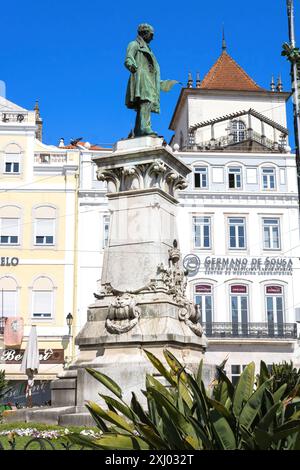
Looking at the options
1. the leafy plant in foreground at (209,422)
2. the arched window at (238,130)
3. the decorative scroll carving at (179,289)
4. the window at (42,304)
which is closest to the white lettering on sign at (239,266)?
the window at (42,304)

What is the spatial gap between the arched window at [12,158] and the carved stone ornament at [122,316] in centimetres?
2567

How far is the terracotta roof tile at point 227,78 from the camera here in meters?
44.4

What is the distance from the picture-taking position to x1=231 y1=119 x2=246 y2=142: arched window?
4106 cm

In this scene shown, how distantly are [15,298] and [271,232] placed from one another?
44.7 ft

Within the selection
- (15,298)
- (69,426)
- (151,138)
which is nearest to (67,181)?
(15,298)

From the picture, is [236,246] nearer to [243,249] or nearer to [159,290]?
[243,249]

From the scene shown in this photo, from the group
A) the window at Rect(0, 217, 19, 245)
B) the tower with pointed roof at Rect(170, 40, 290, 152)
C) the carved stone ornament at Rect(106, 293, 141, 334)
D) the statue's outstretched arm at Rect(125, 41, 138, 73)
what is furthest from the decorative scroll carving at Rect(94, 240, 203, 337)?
the tower with pointed roof at Rect(170, 40, 290, 152)

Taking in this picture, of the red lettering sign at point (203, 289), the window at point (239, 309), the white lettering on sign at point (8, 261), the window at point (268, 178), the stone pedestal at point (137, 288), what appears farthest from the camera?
the window at point (268, 178)

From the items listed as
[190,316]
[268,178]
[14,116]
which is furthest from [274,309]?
[190,316]

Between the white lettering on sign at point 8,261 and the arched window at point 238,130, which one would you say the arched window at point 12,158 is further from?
the arched window at point 238,130

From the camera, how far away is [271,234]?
34.9m

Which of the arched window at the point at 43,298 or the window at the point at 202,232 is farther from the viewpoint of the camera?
the window at the point at 202,232

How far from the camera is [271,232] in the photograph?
34.9 metres

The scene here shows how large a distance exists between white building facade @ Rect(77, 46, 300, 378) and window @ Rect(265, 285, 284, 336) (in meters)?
0.05
